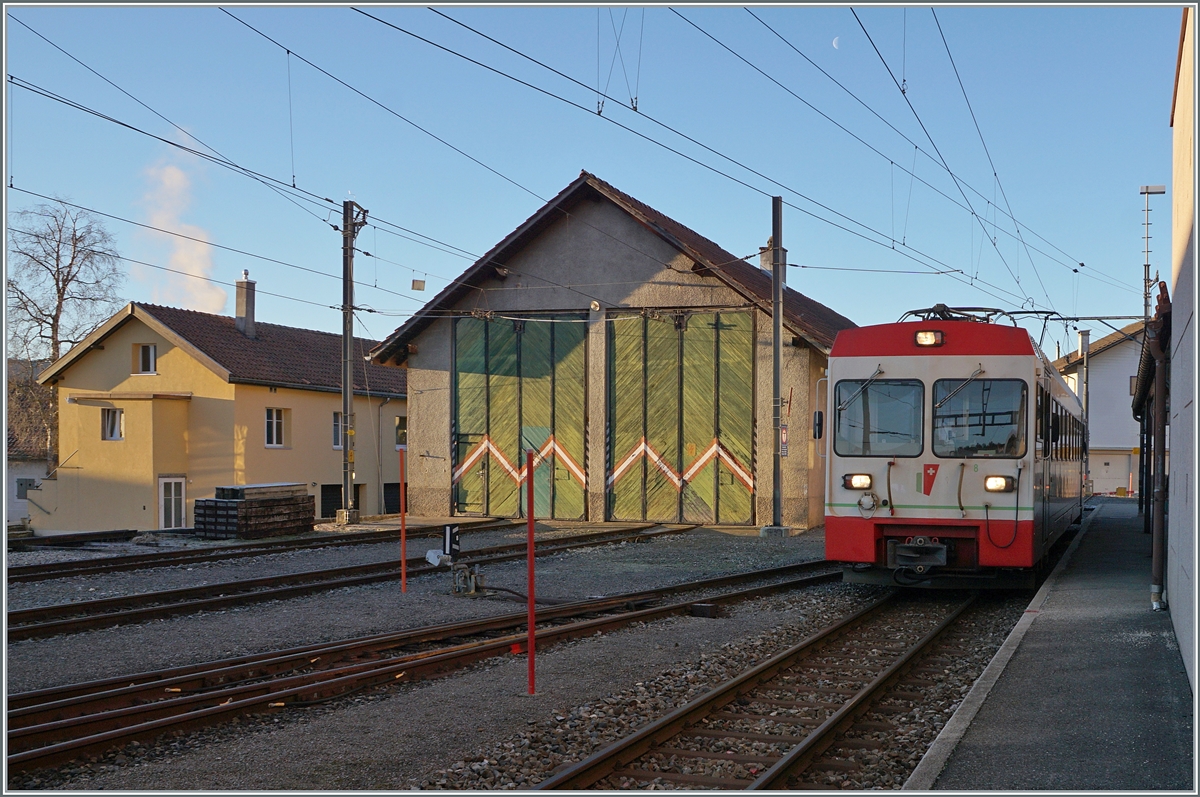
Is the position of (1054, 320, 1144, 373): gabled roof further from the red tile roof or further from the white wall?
the red tile roof

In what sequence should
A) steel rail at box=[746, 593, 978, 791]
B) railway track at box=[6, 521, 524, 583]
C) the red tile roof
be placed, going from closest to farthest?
steel rail at box=[746, 593, 978, 791] < railway track at box=[6, 521, 524, 583] < the red tile roof

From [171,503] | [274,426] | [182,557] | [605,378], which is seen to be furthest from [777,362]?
[171,503]

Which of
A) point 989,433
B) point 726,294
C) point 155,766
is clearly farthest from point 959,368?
point 726,294

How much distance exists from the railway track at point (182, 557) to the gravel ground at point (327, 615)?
57cm

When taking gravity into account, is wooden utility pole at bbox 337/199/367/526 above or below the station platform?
above

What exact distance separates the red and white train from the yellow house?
2447 cm

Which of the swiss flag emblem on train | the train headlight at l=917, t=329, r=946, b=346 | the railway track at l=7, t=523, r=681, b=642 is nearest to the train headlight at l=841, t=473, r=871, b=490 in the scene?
the swiss flag emblem on train

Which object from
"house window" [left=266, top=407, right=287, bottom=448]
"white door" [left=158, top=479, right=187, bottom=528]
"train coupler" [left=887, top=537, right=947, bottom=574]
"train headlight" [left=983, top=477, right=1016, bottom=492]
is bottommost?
"white door" [left=158, top=479, right=187, bottom=528]

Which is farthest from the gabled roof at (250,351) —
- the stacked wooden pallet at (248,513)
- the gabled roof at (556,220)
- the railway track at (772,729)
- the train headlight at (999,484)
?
the railway track at (772,729)

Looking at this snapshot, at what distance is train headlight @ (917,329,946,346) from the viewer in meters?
12.4

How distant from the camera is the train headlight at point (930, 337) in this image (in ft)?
40.6

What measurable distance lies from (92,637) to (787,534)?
15.6 metres

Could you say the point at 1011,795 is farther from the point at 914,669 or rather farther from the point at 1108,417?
the point at 1108,417

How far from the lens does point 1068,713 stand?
6.73m
